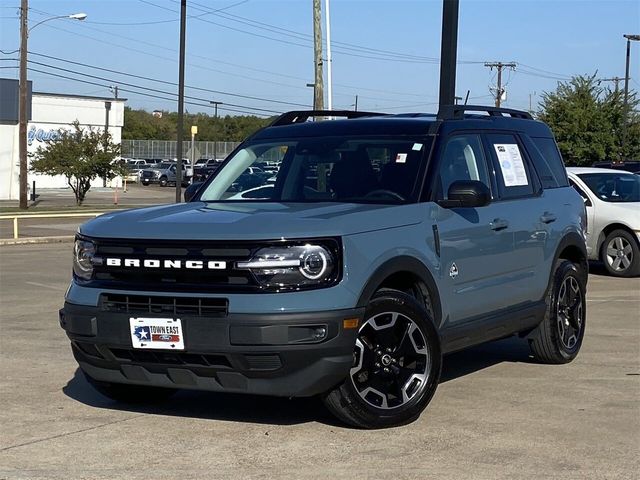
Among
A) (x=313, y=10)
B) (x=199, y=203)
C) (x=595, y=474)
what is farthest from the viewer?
(x=313, y=10)

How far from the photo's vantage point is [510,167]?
7.86 metres

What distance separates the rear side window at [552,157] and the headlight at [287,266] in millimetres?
3309

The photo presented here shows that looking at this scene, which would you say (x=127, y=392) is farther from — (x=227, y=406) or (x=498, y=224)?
(x=498, y=224)

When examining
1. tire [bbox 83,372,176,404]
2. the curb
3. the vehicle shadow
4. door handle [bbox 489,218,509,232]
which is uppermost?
door handle [bbox 489,218,509,232]

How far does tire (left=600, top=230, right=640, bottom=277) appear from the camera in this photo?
15459mm

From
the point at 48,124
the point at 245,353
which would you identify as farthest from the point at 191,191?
Answer: the point at 48,124

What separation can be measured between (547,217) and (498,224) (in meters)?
0.91

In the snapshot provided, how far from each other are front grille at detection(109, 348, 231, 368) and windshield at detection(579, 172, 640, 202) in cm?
1126

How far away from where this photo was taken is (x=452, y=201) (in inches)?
265

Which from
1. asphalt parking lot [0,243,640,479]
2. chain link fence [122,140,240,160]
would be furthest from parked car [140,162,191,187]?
asphalt parking lot [0,243,640,479]

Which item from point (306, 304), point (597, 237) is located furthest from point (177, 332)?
point (597, 237)

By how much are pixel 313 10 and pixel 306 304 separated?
27381 millimetres

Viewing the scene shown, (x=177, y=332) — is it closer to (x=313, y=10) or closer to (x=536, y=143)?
(x=536, y=143)

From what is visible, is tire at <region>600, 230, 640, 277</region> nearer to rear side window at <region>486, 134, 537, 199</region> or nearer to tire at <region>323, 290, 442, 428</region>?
rear side window at <region>486, 134, 537, 199</region>
